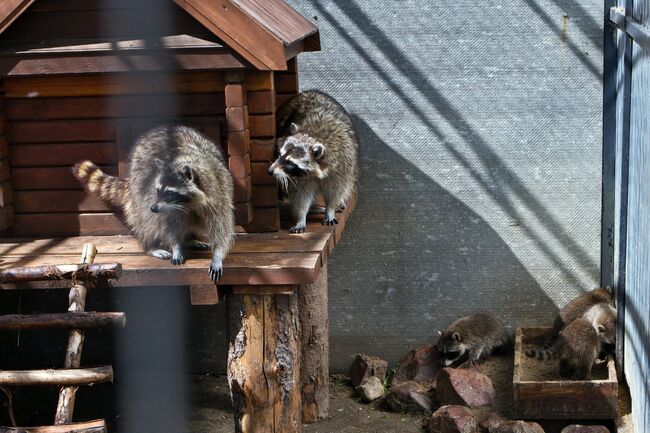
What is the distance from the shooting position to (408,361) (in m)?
6.54

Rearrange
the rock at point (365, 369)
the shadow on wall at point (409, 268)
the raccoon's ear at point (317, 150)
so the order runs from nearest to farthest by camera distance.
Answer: the raccoon's ear at point (317, 150) < the rock at point (365, 369) < the shadow on wall at point (409, 268)

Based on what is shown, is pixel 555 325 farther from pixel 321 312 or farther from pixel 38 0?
pixel 38 0

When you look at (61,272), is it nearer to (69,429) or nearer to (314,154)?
(69,429)

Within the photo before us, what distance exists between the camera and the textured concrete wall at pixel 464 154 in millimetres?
6328

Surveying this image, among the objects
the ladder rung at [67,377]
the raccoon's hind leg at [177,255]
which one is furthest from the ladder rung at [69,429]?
the raccoon's hind leg at [177,255]

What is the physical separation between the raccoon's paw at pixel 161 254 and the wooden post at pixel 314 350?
1.17 metres

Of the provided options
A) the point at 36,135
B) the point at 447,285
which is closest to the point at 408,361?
the point at 447,285

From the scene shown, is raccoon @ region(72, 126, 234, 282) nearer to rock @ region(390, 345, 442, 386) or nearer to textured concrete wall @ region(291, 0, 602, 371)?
textured concrete wall @ region(291, 0, 602, 371)

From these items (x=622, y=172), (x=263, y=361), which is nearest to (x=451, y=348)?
(x=622, y=172)

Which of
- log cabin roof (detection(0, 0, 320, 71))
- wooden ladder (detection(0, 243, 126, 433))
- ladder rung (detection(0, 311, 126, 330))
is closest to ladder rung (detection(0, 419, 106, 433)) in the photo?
wooden ladder (detection(0, 243, 126, 433))

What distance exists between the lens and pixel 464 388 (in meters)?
5.88

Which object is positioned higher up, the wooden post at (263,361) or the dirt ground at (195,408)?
the wooden post at (263,361)

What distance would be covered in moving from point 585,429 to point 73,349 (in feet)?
8.71

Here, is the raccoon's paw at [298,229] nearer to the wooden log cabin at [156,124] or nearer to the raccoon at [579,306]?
the wooden log cabin at [156,124]
